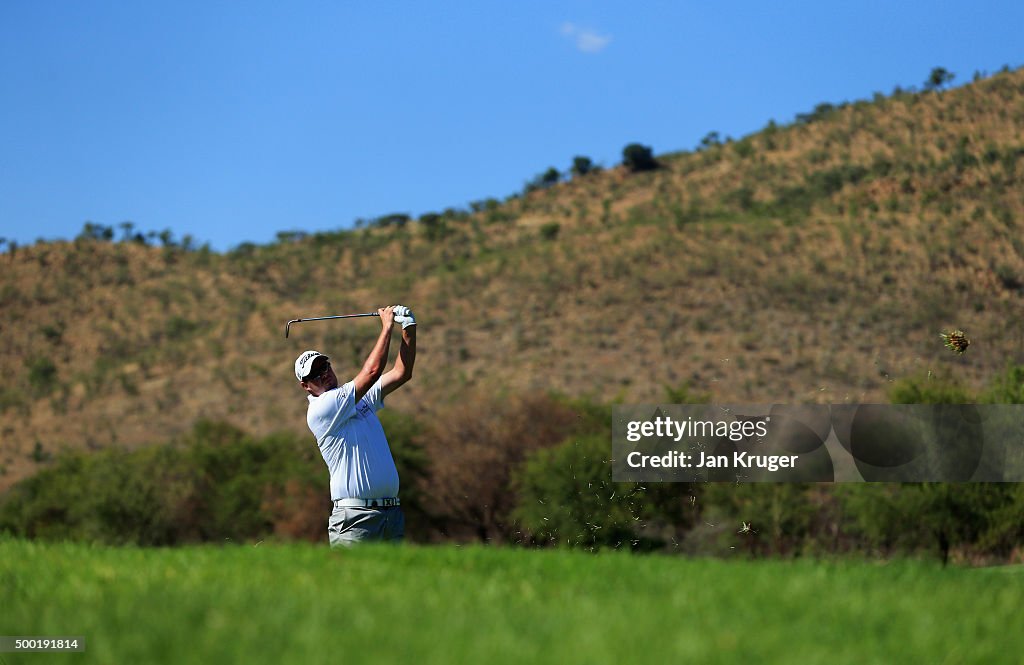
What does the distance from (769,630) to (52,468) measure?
54.0 m

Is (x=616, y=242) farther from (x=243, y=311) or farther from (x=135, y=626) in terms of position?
(x=135, y=626)

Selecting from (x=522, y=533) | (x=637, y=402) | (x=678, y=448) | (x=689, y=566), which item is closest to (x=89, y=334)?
(x=637, y=402)

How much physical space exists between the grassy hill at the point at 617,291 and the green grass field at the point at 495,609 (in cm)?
3659

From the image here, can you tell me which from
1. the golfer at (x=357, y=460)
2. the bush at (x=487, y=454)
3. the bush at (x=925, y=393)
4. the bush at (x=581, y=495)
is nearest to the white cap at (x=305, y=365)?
the golfer at (x=357, y=460)

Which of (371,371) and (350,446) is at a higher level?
(371,371)

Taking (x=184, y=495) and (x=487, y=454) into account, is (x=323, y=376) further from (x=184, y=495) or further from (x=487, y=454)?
(x=184, y=495)

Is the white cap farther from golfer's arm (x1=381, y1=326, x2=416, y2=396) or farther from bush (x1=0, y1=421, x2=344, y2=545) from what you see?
bush (x1=0, y1=421, x2=344, y2=545)

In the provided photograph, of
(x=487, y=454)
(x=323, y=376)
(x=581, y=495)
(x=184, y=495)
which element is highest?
(x=323, y=376)

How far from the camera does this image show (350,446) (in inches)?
352

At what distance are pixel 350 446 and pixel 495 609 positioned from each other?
343cm

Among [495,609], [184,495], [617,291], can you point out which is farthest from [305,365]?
[617,291]

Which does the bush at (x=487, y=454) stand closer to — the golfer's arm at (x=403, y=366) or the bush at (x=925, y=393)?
the bush at (x=925, y=393)

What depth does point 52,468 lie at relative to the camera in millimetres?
54781

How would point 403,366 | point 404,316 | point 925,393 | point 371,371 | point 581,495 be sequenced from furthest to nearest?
1. point 925,393
2. point 581,495
3. point 404,316
4. point 403,366
5. point 371,371
